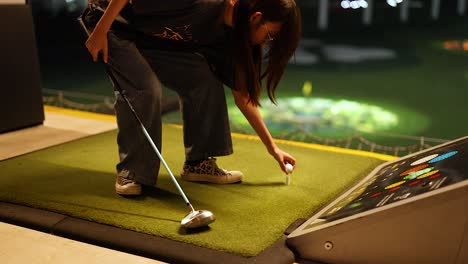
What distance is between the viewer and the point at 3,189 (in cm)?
194

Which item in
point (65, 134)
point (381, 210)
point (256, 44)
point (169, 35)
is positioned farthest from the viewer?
point (65, 134)

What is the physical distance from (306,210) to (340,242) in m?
0.36

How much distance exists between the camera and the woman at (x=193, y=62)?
1.69 m

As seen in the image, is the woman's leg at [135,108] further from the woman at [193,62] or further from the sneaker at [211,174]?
the sneaker at [211,174]

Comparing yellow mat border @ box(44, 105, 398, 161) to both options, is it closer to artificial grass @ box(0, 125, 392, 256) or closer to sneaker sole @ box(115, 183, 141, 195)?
artificial grass @ box(0, 125, 392, 256)

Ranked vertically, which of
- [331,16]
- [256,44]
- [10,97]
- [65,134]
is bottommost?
[331,16]

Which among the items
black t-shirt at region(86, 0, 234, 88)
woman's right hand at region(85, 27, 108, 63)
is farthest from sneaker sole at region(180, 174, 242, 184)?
woman's right hand at region(85, 27, 108, 63)

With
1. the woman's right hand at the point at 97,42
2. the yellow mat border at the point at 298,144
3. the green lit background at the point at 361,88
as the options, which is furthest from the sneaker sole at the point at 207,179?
the green lit background at the point at 361,88

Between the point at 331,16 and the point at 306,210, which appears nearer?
the point at 306,210

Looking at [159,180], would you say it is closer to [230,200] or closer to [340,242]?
[230,200]

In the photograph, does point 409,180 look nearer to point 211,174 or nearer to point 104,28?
point 211,174

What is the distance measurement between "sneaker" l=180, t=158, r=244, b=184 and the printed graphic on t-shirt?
47 centimetres

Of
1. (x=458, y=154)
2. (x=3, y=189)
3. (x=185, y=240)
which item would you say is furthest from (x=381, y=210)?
(x=3, y=189)

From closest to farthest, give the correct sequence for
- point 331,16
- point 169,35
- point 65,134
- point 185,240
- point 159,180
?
point 185,240 < point 169,35 < point 159,180 < point 65,134 < point 331,16
